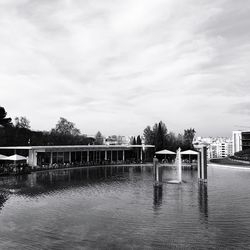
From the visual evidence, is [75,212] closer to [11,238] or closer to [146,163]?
[11,238]

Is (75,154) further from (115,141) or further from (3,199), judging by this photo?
(115,141)

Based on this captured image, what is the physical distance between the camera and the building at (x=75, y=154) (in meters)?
37.2

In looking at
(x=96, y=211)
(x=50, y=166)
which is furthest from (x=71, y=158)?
(x=96, y=211)

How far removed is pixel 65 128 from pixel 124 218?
66.4 m

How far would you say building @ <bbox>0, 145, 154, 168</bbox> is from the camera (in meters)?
37.2

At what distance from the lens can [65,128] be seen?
255ft

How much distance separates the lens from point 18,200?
17266 millimetres

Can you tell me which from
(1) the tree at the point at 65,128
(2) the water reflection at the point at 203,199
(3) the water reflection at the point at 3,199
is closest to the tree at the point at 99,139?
(1) the tree at the point at 65,128

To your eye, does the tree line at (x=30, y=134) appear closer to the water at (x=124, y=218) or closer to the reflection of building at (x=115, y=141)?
the water at (x=124, y=218)

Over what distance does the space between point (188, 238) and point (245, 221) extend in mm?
3674

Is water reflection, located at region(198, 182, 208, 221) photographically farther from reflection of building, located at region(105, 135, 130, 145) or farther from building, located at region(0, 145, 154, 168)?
reflection of building, located at region(105, 135, 130, 145)

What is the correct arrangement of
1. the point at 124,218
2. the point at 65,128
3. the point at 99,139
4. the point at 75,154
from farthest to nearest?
the point at 99,139 < the point at 65,128 < the point at 75,154 < the point at 124,218

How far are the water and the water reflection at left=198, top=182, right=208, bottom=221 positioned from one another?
49mm

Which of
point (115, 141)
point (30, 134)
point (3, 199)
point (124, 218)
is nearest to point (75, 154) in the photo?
point (30, 134)
